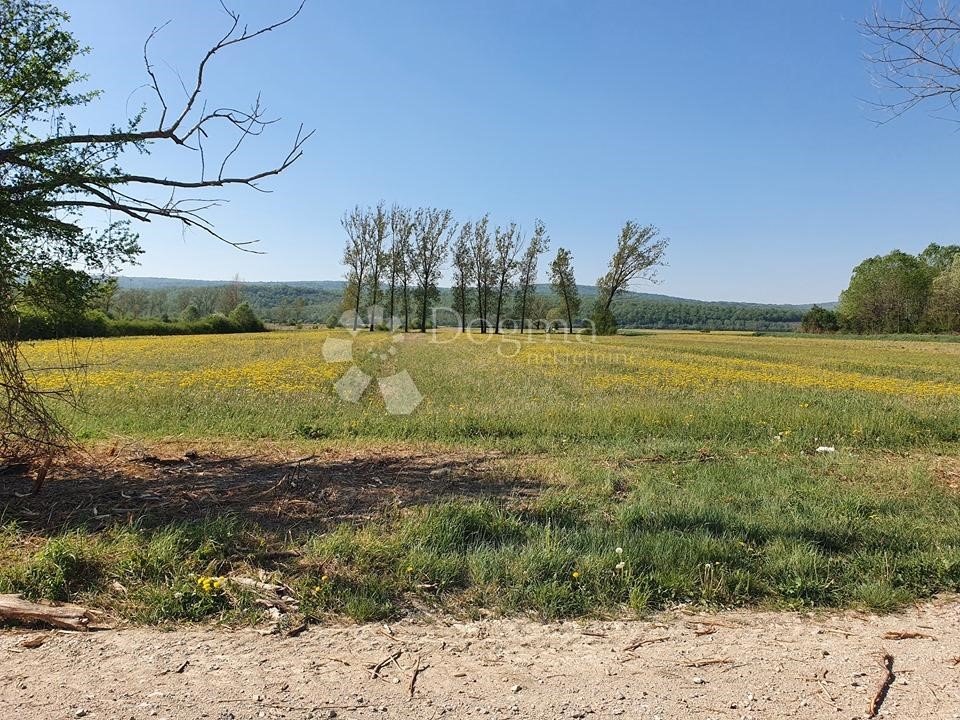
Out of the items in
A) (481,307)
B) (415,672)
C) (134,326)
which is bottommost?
(415,672)

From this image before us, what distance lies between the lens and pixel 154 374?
18.0 metres

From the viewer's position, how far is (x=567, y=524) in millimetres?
5156

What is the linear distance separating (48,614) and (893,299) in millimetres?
105449

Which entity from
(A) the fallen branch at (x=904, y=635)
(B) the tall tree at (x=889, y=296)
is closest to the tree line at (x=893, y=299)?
(B) the tall tree at (x=889, y=296)

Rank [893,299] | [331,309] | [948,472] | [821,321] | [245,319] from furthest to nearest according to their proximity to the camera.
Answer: [331,309] < [821,321] < [893,299] < [245,319] < [948,472]

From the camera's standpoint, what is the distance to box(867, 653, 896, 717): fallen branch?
2723 mm

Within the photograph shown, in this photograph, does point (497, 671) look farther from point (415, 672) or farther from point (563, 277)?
point (563, 277)

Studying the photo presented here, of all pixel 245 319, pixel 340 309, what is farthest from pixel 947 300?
pixel 245 319

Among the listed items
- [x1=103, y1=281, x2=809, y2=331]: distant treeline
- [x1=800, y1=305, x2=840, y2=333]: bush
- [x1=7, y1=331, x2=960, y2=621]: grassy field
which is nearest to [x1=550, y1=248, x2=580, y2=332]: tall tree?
[x1=103, y1=281, x2=809, y2=331]: distant treeline

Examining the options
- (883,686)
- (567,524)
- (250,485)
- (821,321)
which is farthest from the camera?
(821,321)

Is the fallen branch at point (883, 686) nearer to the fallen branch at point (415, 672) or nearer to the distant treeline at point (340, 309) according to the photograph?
the fallen branch at point (415, 672)

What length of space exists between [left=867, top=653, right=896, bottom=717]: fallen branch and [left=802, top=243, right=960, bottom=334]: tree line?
89589 millimetres

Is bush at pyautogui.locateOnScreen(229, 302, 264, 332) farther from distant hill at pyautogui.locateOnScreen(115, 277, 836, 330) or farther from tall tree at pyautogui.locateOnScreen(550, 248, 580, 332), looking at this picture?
tall tree at pyautogui.locateOnScreen(550, 248, 580, 332)

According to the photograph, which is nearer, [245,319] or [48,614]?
[48,614]
